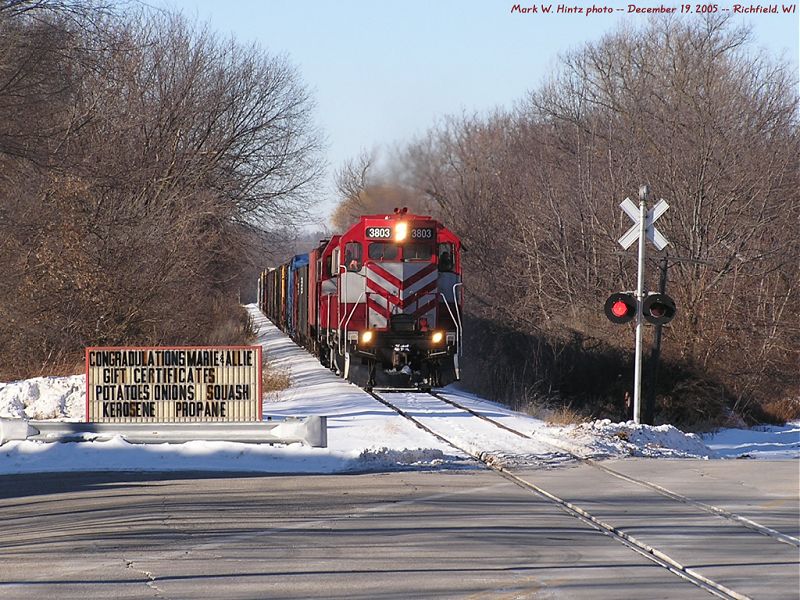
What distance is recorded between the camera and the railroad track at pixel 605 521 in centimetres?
792

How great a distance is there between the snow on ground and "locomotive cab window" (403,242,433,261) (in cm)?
325

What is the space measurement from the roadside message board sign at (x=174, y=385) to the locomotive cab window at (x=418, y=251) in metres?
8.27

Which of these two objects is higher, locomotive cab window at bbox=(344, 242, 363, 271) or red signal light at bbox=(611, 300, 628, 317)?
locomotive cab window at bbox=(344, 242, 363, 271)

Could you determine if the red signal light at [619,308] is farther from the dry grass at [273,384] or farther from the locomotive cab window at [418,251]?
the dry grass at [273,384]

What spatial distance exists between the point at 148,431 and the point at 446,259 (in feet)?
34.2

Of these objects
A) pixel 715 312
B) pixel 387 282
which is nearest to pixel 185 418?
pixel 387 282

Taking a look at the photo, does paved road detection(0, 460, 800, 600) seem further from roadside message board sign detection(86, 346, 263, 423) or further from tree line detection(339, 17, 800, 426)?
tree line detection(339, 17, 800, 426)

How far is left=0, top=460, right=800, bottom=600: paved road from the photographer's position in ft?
25.1

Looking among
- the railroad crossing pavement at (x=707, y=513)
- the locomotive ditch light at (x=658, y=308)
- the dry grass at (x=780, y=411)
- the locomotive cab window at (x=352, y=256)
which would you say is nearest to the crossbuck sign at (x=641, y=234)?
the locomotive ditch light at (x=658, y=308)

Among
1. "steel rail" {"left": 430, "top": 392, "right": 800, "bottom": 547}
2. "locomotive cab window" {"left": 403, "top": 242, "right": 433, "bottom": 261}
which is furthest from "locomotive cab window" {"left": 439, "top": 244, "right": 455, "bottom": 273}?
"steel rail" {"left": 430, "top": 392, "right": 800, "bottom": 547}

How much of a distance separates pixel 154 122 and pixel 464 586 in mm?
37990

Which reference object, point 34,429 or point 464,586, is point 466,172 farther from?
point 464,586

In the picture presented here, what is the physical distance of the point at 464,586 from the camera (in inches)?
299

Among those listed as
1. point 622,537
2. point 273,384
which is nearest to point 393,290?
point 273,384
